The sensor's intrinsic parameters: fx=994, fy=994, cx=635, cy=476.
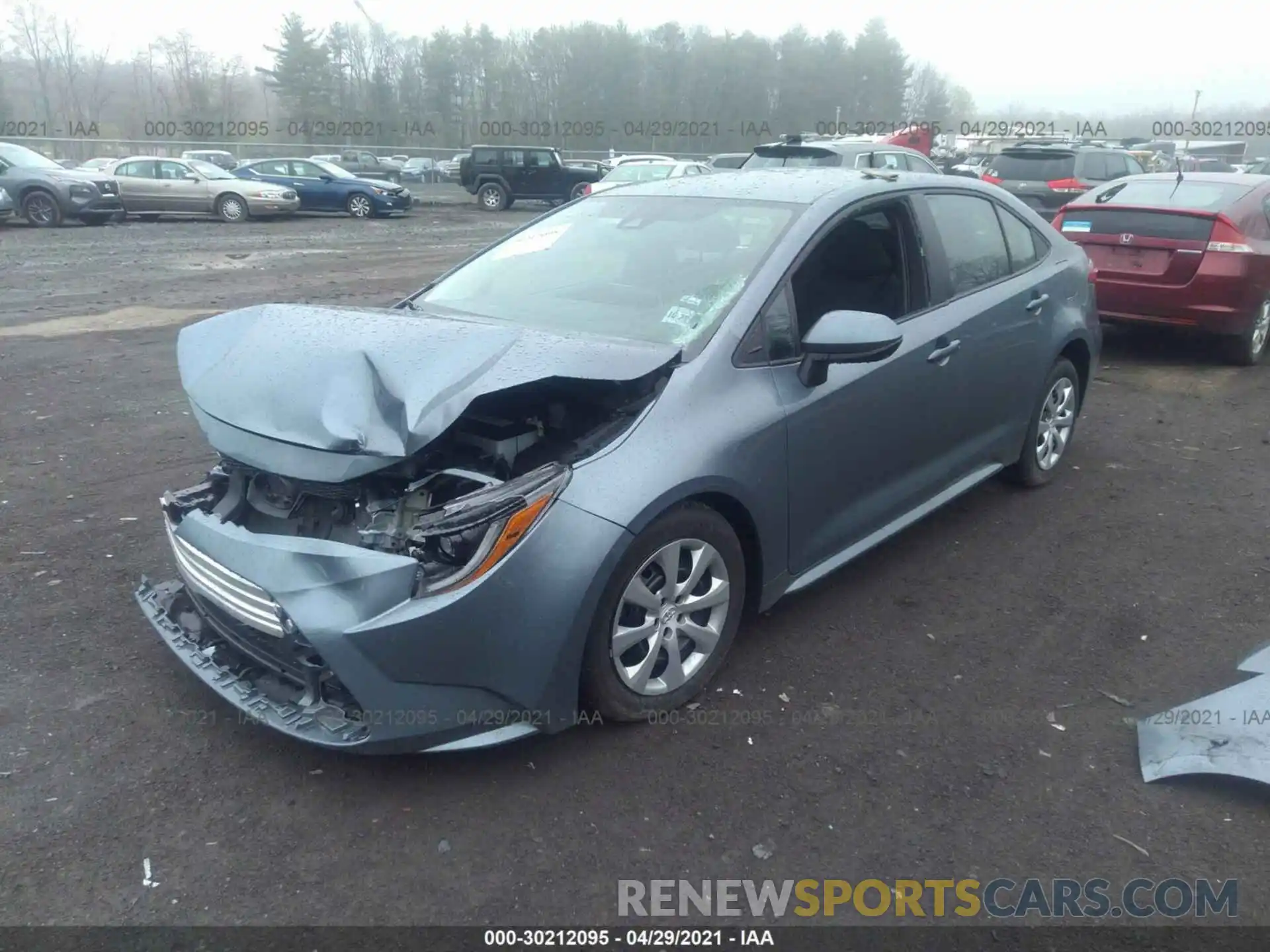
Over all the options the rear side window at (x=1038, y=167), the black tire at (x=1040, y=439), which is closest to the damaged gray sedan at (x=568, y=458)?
the black tire at (x=1040, y=439)

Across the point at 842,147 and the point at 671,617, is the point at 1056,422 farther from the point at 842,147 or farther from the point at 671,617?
the point at 842,147

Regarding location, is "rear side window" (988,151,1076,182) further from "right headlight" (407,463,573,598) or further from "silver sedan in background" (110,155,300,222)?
"silver sedan in background" (110,155,300,222)

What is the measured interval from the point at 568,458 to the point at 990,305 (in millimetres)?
2544

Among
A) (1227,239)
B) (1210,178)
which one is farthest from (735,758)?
(1210,178)

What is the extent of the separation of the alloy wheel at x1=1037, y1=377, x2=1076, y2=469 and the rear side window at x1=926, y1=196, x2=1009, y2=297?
0.85 meters

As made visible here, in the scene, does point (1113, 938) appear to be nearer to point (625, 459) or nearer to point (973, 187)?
point (625, 459)

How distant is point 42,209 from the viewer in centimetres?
1967

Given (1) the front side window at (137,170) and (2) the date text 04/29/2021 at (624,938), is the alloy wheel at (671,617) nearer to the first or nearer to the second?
(2) the date text 04/29/2021 at (624,938)

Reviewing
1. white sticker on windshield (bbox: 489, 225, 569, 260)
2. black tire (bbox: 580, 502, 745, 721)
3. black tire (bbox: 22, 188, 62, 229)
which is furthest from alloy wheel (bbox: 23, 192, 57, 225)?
black tire (bbox: 580, 502, 745, 721)

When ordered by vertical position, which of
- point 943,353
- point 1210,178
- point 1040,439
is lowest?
point 1040,439

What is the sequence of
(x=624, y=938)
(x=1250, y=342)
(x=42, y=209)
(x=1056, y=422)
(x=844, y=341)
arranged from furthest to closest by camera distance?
(x=42, y=209)
(x=1250, y=342)
(x=1056, y=422)
(x=844, y=341)
(x=624, y=938)

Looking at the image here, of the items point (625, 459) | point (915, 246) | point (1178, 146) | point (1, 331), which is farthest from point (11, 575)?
point (1178, 146)

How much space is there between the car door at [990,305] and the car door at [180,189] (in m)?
21.7

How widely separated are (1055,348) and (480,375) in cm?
338
